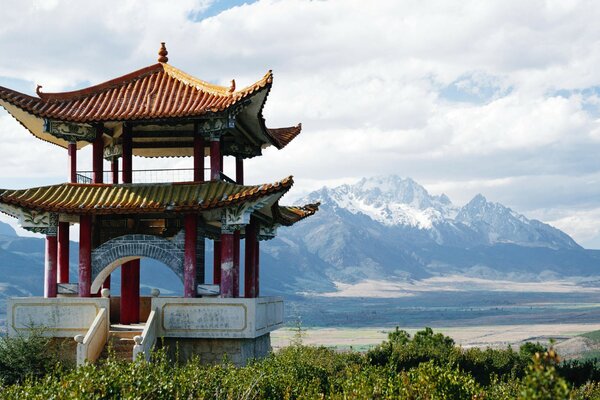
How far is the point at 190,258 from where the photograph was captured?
27.4 m

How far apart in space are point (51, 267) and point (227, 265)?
18.8ft

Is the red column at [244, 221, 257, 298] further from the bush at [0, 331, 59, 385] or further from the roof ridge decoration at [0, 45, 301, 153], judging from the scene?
the bush at [0, 331, 59, 385]

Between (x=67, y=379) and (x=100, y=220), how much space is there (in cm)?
1089

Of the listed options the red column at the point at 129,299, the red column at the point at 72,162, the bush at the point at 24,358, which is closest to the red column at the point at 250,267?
the red column at the point at 129,299

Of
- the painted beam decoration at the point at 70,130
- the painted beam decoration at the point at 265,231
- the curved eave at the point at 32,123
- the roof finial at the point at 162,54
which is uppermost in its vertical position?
the roof finial at the point at 162,54

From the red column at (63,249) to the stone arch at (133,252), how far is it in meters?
1.35

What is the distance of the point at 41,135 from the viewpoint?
105 ft

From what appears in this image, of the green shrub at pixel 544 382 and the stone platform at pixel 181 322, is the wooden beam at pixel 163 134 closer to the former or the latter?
the stone platform at pixel 181 322

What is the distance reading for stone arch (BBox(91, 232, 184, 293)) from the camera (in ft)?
90.6

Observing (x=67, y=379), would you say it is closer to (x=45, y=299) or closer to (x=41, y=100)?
(x=45, y=299)

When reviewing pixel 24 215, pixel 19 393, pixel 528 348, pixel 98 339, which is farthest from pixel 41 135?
pixel 528 348

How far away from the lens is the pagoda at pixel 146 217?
1043 inches

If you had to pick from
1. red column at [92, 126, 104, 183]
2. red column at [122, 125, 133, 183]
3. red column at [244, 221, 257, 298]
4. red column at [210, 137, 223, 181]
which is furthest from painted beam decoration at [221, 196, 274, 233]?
red column at [92, 126, 104, 183]

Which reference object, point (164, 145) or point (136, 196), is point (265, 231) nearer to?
point (164, 145)
